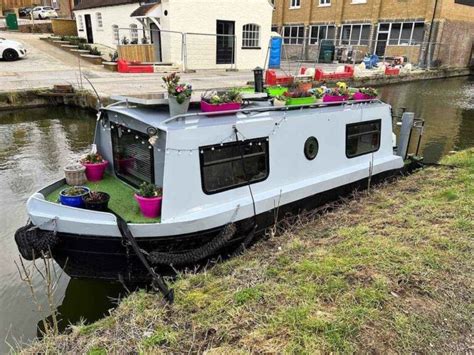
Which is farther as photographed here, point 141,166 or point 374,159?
point 374,159

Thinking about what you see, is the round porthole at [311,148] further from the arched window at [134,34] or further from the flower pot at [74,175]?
the arched window at [134,34]

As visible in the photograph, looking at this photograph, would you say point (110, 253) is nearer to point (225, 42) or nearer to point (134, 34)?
point (225, 42)

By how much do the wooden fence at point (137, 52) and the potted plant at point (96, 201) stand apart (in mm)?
17317

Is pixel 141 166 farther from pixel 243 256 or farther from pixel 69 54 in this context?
pixel 69 54

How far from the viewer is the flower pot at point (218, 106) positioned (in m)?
4.89

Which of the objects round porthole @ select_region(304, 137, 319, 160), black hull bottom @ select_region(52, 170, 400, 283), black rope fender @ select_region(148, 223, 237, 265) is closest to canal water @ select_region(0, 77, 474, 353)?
black hull bottom @ select_region(52, 170, 400, 283)

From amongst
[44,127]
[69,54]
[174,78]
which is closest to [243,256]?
[174,78]

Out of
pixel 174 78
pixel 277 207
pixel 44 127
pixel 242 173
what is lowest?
pixel 44 127

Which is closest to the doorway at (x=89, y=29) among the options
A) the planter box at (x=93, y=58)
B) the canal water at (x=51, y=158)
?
the planter box at (x=93, y=58)

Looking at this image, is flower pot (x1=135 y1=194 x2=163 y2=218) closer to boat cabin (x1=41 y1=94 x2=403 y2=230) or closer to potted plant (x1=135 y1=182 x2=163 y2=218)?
potted plant (x1=135 y1=182 x2=163 y2=218)

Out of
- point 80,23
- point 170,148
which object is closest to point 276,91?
point 170,148

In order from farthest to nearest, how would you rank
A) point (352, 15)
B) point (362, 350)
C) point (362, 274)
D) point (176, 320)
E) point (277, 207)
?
point (352, 15), point (277, 207), point (362, 274), point (176, 320), point (362, 350)

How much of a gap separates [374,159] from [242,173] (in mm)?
3186

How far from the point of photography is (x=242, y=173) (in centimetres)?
Answer: 498
